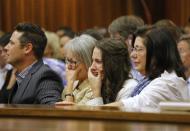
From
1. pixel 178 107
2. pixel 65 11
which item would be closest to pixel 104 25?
pixel 65 11

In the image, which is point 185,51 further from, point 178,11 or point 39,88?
point 178,11

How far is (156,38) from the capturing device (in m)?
3.87

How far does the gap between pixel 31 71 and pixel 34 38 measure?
1.14 ft

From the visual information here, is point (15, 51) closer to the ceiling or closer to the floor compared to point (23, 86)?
closer to the ceiling

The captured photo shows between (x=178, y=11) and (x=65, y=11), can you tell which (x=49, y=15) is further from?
(x=178, y=11)

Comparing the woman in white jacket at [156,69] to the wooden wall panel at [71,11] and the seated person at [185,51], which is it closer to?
the seated person at [185,51]

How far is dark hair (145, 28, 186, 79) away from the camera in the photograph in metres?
3.81

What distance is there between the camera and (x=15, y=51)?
4691 mm

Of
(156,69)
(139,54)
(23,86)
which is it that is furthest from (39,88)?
(156,69)

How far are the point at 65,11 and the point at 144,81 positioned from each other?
640 cm

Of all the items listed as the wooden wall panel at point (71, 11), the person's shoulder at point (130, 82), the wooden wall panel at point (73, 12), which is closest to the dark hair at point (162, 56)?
the person's shoulder at point (130, 82)

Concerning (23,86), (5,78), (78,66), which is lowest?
(5,78)

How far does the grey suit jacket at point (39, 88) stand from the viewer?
4.18m

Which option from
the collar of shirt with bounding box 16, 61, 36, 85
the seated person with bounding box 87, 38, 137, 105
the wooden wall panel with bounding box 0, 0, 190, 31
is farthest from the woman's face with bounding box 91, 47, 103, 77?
the wooden wall panel with bounding box 0, 0, 190, 31
